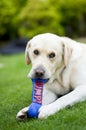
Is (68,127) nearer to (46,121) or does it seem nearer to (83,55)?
(46,121)

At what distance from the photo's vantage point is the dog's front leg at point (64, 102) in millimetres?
4531

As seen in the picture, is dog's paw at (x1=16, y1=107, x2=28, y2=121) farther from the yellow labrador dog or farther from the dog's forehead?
the dog's forehead

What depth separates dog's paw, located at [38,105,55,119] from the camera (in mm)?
4480

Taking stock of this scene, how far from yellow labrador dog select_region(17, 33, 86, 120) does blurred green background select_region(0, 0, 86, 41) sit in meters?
15.6

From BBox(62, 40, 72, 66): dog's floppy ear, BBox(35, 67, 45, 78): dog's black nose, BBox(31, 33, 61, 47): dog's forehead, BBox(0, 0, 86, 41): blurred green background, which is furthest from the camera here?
BBox(0, 0, 86, 41): blurred green background

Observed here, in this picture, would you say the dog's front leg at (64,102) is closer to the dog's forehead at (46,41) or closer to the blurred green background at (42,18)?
the dog's forehead at (46,41)

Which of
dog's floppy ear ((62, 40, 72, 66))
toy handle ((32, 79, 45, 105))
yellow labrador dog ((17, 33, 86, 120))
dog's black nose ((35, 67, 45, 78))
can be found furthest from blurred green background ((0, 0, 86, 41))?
dog's black nose ((35, 67, 45, 78))

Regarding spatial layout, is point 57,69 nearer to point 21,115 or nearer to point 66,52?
point 66,52

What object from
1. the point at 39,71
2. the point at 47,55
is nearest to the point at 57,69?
the point at 47,55

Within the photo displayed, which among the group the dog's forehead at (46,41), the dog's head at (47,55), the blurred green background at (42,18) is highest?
the dog's forehead at (46,41)

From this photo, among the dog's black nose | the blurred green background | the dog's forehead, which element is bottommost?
the blurred green background

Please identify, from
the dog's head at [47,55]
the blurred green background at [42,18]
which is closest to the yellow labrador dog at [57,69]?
the dog's head at [47,55]

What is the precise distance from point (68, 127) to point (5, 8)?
1636 centimetres

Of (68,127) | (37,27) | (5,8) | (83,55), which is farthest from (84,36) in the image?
(68,127)
